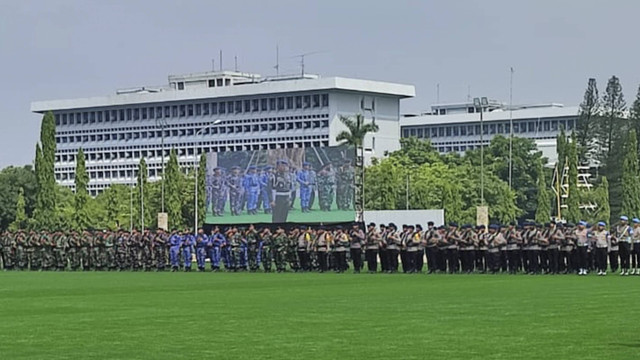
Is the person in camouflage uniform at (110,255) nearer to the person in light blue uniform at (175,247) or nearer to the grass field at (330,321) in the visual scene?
the person in light blue uniform at (175,247)

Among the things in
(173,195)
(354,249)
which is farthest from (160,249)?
(173,195)

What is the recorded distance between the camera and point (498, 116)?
600ft

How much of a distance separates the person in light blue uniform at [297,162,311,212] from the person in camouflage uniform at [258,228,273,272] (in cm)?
1415

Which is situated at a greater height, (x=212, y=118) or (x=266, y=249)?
(x=212, y=118)

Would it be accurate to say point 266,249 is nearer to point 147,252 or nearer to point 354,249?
point 354,249

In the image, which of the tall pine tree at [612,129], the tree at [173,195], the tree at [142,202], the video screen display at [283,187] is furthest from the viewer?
the tall pine tree at [612,129]

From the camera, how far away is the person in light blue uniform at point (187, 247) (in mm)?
49906

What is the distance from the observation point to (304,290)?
1231 inches

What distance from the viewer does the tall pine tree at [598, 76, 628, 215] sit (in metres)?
A: 119

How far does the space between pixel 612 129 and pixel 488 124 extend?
2528 inches

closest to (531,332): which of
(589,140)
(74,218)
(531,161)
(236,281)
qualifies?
(236,281)

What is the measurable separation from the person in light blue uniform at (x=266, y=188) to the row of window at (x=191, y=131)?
95.7 m

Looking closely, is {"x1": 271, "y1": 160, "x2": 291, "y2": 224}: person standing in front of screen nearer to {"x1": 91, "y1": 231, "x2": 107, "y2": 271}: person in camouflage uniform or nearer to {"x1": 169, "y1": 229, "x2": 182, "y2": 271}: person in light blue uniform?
{"x1": 91, "y1": 231, "x2": 107, "y2": 271}: person in camouflage uniform

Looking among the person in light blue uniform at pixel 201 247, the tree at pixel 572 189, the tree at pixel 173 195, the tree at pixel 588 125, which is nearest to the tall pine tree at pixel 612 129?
the tree at pixel 588 125
